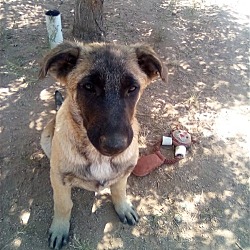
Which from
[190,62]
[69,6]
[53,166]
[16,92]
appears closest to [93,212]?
[53,166]

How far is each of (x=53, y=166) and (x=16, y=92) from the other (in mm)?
2272

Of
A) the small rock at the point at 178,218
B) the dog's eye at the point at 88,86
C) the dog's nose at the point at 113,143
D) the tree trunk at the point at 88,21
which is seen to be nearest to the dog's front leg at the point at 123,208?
the small rock at the point at 178,218

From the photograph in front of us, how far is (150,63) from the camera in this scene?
2.94m

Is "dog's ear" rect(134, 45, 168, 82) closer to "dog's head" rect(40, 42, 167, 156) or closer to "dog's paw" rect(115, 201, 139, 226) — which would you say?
"dog's head" rect(40, 42, 167, 156)

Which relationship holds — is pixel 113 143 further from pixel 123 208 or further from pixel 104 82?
pixel 123 208

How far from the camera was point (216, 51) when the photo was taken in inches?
239

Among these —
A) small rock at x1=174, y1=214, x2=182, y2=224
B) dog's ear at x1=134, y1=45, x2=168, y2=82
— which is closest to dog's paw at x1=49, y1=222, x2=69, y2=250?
small rock at x1=174, y1=214, x2=182, y2=224

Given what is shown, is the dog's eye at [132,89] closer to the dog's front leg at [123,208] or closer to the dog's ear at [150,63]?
the dog's ear at [150,63]

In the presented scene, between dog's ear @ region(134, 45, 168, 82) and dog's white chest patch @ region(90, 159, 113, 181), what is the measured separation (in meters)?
0.89

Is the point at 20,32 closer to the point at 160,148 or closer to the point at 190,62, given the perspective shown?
the point at 190,62

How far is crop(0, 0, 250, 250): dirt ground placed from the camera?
3.54m

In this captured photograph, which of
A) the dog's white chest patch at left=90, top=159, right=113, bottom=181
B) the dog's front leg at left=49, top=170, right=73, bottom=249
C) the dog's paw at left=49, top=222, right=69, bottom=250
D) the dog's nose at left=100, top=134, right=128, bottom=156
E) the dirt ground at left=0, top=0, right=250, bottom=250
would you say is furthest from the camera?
the dirt ground at left=0, top=0, right=250, bottom=250

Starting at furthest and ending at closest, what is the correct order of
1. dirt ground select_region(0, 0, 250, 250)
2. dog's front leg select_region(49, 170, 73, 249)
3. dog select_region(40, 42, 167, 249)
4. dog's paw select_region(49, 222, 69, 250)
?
dirt ground select_region(0, 0, 250, 250) < dog's paw select_region(49, 222, 69, 250) < dog's front leg select_region(49, 170, 73, 249) < dog select_region(40, 42, 167, 249)

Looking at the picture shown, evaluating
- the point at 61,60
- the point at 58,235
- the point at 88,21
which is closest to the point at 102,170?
the point at 58,235
